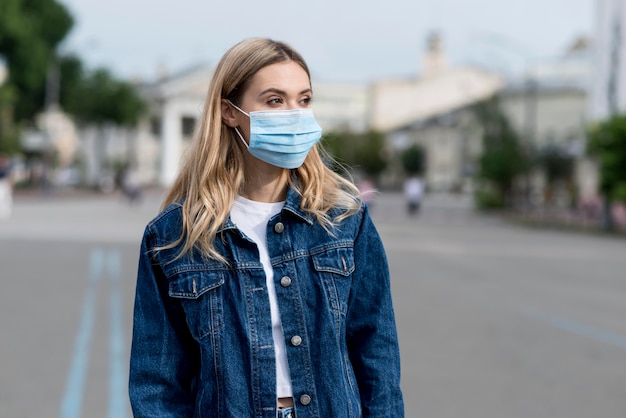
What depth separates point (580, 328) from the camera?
10.2 metres

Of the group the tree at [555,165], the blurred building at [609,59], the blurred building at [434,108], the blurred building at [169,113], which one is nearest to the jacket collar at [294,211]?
the blurred building at [609,59]

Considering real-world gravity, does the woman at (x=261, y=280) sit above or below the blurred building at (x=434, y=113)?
below

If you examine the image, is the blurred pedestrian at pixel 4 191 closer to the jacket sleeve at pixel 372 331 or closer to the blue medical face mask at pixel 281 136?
the blue medical face mask at pixel 281 136

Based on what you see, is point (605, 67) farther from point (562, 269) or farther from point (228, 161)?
point (228, 161)

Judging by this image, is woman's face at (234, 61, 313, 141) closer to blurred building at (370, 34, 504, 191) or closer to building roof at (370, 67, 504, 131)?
blurred building at (370, 34, 504, 191)

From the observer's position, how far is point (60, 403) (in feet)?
21.7

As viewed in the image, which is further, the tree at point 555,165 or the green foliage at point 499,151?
the tree at point 555,165

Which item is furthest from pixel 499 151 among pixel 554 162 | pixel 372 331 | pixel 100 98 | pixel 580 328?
pixel 372 331

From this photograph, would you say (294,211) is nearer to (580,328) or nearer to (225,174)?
(225,174)

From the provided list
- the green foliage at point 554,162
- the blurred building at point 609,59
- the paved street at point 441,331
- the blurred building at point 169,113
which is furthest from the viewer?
the blurred building at point 169,113

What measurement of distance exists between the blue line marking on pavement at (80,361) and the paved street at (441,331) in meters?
0.01

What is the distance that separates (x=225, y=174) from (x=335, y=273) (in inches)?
15.7

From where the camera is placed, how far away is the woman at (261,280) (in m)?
2.48

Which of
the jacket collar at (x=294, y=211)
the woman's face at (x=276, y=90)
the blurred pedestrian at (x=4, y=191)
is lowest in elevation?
the blurred pedestrian at (x=4, y=191)
